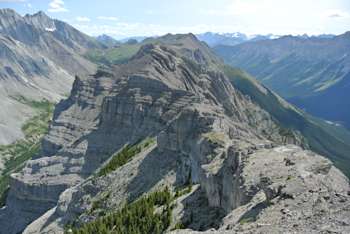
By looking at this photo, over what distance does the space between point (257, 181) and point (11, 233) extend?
120m

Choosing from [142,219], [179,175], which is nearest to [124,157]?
[179,175]

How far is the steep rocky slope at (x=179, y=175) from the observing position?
51688 mm

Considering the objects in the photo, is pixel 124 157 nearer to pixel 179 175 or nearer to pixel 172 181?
pixel 172 181

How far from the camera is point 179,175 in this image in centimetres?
10400

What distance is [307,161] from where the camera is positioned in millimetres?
66562

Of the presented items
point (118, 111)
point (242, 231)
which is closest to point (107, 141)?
point (118, 111)

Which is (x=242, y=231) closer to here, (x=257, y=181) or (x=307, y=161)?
(x=257, y=181)

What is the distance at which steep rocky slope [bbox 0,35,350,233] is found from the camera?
51688 mm

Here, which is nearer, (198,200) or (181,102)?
(198,200)

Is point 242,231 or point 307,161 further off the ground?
point 307,161

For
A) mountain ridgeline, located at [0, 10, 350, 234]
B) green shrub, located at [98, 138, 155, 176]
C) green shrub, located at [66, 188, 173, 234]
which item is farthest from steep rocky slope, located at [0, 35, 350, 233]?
green shrub, located at [66, 188, 173, 234]

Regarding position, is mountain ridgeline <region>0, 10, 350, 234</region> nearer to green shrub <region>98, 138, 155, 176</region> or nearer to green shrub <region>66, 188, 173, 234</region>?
green shrub <region>66, 188, 173, 234</region>

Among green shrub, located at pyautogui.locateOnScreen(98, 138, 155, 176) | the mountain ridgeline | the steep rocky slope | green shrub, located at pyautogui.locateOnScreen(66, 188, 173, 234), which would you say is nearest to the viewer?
the mountain ridgeline

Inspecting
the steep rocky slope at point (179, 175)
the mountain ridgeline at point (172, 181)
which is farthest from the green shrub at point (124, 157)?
the steep rocky slope at point (179, 175)
